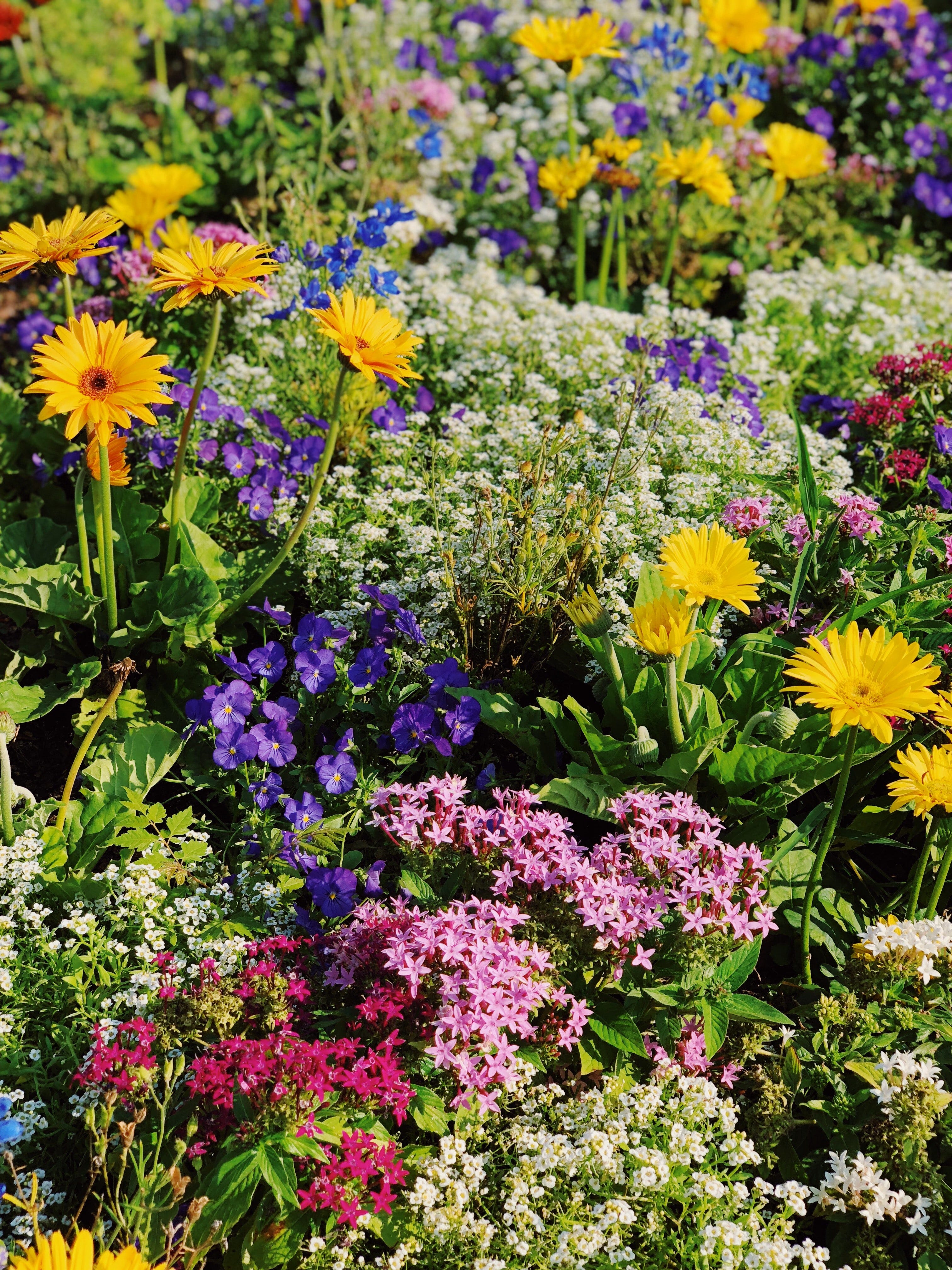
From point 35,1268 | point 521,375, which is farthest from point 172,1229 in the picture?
point 521,375

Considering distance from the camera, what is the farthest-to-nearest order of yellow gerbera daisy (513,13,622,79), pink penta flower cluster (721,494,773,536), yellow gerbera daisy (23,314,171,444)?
yellow gerbera daisy (513,13,622,79) → pink penta flower cluster (721,494,773,536) → yellow gerbera daisy (23,314,171,444)

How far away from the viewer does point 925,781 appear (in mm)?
2357

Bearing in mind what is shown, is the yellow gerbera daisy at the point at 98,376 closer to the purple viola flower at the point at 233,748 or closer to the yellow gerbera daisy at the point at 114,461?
the yellow gerbera daisy at the point at 114,461

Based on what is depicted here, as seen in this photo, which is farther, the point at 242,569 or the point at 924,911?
the point at 242,569

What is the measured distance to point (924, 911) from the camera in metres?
2.73

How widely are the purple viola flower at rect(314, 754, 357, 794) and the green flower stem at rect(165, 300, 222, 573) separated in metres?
0.81

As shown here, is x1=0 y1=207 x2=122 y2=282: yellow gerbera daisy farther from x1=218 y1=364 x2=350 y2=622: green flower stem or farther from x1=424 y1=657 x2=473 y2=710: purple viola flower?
x1=424 y1=657 x2=473 y2=710: purple viola flower

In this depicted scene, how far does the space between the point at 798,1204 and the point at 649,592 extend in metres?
1.48

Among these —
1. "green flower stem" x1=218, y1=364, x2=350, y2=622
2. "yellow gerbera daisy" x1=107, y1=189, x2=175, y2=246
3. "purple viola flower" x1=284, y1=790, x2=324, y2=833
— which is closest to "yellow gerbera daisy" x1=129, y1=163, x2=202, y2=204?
"yellow gerbera daisy" x1=107, y1=189, x2=175, y2=246

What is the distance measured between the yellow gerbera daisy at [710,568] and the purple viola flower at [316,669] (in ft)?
3.36

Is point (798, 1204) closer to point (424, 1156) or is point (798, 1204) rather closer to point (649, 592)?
point (424, 1156)

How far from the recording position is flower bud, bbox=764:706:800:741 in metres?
2.56

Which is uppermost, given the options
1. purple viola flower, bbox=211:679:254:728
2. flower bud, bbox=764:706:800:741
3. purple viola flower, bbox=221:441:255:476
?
flower bud, bbox=764:706:800:741

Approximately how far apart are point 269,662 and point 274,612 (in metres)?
0.16
